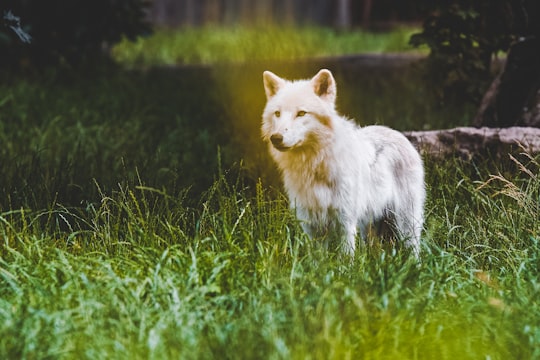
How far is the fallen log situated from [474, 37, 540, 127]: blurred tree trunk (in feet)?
3.13

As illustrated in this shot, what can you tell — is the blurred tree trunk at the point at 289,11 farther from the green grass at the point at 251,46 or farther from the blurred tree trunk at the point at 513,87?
the blurred tree trunk at the point at 513,87

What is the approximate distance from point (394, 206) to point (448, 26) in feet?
7.75

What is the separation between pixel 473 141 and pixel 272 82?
165cm

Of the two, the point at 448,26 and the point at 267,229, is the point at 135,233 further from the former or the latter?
the point at 448,26

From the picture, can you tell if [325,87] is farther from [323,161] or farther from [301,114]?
[323,161]

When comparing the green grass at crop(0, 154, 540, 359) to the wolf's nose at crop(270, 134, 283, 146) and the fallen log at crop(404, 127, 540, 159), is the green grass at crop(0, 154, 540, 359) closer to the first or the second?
the wolf's nose at crop(270, 134, 283, 146)

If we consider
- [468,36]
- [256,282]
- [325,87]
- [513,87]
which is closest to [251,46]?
[468,36]

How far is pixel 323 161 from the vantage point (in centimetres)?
402

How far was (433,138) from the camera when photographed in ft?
17.2

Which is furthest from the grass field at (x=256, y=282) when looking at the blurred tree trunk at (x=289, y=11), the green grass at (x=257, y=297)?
the blurred tree trunk at (x=289, y=11)

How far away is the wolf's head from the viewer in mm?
3881

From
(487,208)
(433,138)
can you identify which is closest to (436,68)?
(433,138)

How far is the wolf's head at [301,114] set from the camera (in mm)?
3881

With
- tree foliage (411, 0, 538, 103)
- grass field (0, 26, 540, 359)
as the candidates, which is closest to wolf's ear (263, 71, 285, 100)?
grass field (0, 26, 540, 359)
